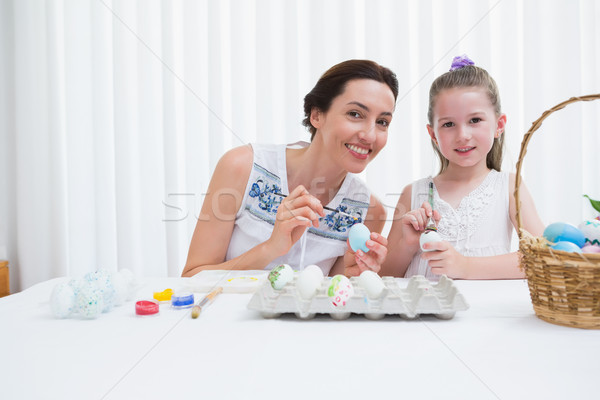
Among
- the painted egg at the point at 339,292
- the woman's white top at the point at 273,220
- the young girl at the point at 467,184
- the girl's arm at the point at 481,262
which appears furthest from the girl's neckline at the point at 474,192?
the painted egg at the point at 339,292

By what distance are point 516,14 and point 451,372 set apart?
2100 millimetres

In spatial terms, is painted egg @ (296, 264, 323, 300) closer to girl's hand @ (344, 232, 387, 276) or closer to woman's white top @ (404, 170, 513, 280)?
girl's hand @ (344, 232, 387, 276)

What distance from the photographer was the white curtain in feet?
6.88

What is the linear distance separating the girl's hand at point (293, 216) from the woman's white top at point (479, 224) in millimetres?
415

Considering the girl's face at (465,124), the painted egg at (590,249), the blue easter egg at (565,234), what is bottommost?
the painted egg at (590,249)

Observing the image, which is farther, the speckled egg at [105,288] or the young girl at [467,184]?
the young girl at [467,184]

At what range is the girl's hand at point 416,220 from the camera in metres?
1.13

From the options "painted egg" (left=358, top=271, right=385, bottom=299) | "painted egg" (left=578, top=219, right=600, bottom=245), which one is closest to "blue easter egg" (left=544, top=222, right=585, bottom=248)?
"painted egg" (left=578, top=219, right=600, bottom=245)

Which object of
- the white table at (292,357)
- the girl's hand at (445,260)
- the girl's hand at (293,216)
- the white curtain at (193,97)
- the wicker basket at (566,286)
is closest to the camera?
the white table at (292,357)

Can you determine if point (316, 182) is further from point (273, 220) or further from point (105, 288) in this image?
point (105, 288)

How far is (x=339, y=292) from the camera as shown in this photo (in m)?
0.67

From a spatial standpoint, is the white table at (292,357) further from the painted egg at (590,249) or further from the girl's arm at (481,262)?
the girl's arm at (481,262)

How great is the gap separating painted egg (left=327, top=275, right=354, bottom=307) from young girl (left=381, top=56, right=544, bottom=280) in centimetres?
58

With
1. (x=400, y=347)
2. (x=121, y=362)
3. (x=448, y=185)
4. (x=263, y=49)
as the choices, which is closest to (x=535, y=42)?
(x=448, y=185)
